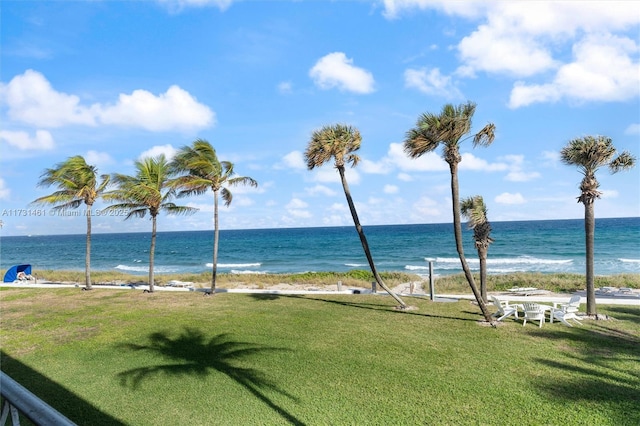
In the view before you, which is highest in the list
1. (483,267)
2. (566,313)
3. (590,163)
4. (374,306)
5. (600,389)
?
(590,163)

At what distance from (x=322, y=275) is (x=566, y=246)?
44.8 metres

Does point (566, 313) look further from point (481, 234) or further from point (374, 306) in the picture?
point (374, 306)

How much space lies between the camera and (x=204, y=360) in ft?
29.4

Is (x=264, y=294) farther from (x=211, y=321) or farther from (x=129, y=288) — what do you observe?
(x=129, y=288)

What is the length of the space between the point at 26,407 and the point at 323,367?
7364 mm

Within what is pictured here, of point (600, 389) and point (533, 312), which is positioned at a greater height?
point (533, 312)

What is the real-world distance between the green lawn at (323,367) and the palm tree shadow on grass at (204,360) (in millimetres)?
39

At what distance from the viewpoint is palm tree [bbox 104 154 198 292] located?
60.9ft

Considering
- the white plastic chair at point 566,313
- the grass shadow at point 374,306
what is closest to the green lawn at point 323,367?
the grass shadow at point 374,306

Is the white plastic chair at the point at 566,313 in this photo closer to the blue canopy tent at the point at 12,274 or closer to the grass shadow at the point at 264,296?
the grass shadow at the point at 264,296

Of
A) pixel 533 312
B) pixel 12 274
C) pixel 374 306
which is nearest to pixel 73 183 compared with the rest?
pixel 12 274

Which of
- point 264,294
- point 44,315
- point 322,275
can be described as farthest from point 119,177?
point 322,275

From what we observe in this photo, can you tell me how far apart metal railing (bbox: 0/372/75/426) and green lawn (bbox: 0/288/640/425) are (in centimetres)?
490

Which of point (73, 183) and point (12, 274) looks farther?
point (12, 274)
